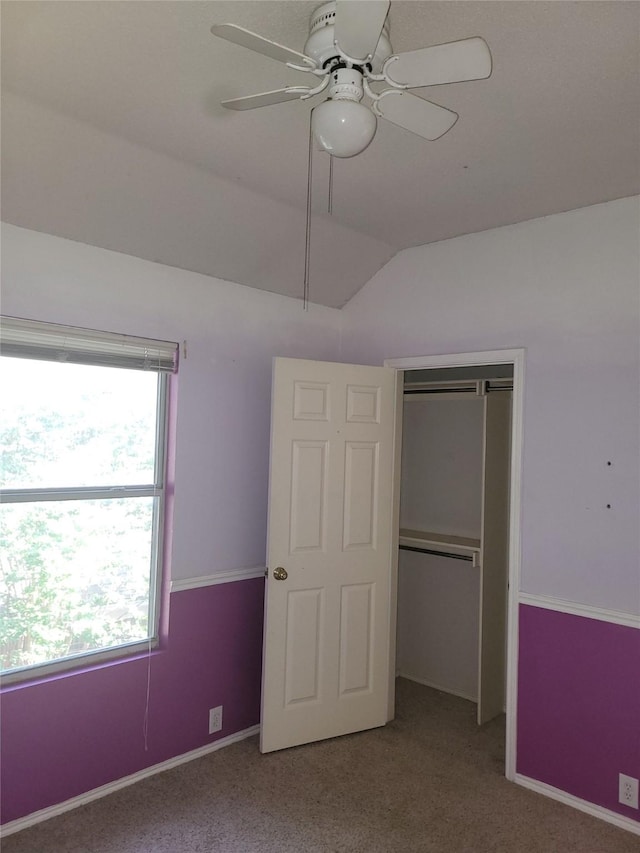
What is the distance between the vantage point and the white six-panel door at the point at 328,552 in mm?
3049

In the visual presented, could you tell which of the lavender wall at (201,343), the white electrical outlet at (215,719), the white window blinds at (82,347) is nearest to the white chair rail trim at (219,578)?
the lavender wall at (201,343)

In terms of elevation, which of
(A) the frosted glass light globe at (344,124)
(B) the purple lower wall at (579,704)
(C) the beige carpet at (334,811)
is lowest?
(C) the beige carpet at (334,811)

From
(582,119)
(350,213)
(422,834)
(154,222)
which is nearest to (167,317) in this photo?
(154,222)

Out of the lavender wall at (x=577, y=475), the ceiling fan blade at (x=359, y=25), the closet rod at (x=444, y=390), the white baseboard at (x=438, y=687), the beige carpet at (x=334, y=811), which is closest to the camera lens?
the ceiling fan blade at (x=359, y=25)

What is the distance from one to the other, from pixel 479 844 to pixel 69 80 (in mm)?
3114

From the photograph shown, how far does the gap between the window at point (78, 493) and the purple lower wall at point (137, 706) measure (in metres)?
0.12

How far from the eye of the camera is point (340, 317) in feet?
12.4

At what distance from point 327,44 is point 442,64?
11.2 inches

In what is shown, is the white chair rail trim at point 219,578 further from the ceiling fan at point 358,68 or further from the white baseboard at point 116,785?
the ceiling fan at point 358,68

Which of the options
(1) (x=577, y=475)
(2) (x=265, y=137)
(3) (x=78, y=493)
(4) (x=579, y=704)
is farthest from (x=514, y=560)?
(2) (x=265, y=137)

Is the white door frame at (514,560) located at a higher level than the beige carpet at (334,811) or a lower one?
higher

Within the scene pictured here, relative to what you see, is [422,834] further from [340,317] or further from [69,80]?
[69,80]

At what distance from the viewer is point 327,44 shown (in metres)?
1.42

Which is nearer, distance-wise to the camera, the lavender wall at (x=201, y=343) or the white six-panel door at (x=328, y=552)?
the lavender wall at (x=201, y=343)
